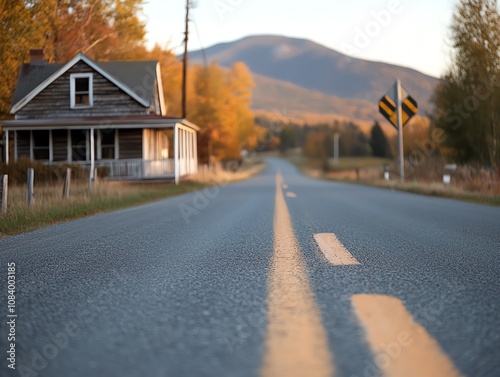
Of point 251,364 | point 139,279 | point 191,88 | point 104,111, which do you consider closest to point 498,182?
point 139,279

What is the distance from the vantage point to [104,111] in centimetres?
2767

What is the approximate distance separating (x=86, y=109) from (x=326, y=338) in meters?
26.9

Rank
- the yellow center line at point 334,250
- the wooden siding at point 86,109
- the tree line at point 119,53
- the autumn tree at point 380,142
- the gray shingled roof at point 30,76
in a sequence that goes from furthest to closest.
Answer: the autumn tree at point 380,142, the gray shingled roof at point 30,76, the wooden siding at point 86,109, the tree line at point 119,53, the yellow center line at point 334,250

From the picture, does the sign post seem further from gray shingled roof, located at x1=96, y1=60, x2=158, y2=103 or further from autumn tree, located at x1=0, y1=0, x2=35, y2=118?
autumn tree, located at x1=0, y1=0, x2=35, y2=118

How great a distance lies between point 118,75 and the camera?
28.9m

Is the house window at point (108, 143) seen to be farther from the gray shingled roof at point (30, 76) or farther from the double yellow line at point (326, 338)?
the double yellow line at point (326, 338)

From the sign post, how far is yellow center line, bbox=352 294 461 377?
20.9 metres

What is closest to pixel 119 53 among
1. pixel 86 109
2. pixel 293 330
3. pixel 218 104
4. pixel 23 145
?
pixel 86 109

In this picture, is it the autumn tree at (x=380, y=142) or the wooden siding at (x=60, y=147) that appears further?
the autumn tree at (x=380, y=142)

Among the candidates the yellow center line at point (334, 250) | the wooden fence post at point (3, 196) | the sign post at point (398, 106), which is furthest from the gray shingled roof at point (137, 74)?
the yellow center line at point (334, 250)

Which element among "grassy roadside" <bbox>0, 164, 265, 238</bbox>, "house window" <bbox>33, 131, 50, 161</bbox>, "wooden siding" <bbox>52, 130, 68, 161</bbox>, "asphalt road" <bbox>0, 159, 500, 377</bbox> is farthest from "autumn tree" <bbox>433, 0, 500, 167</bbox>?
"house window" <bbox>33, 131, 50, 161</bbox>

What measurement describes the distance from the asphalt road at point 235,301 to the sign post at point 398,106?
55.9 ft

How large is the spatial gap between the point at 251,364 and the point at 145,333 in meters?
0.71

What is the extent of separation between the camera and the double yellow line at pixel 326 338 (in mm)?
2342
